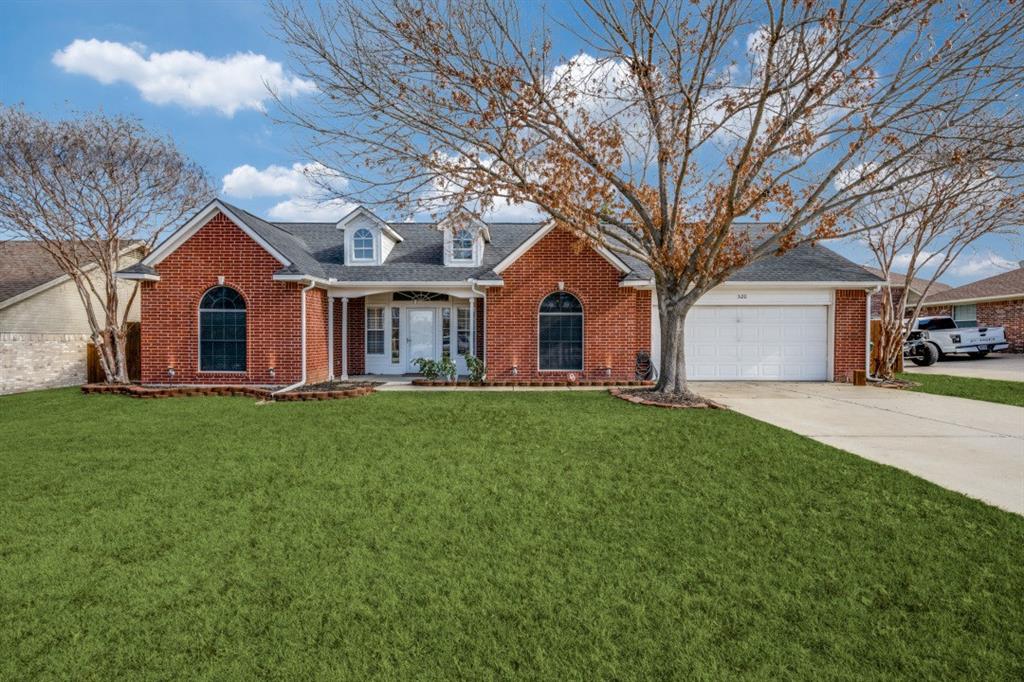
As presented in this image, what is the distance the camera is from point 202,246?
13.7m

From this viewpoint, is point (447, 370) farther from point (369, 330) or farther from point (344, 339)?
point (344, 339)

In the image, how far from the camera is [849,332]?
49.7 feet

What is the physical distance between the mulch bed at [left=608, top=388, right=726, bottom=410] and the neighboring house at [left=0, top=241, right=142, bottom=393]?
53.6 ft

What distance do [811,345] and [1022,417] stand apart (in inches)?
244

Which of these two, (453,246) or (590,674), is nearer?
(590,674)

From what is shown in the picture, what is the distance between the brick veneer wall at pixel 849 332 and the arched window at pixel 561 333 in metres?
7.88

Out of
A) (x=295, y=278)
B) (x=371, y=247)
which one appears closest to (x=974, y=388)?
(x=371, y=247)

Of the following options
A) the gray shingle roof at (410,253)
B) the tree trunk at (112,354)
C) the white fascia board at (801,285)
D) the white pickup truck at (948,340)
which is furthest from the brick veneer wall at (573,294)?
the white pickup truck at (948,340)

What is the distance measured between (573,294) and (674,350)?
3866 mm

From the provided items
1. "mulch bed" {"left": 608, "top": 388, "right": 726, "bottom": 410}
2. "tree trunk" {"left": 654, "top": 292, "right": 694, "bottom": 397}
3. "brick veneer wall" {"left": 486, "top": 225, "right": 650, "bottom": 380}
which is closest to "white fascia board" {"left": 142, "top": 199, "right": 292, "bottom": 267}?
"brick veneer wall" {"left": 486, "top": 225, "right": 650, "bottom": 380}

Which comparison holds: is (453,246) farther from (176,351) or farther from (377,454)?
(377,454)

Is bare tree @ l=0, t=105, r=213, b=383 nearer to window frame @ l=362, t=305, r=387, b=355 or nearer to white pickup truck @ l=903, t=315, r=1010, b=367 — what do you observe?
window frame @ l=362, t=305, r=387, b=355

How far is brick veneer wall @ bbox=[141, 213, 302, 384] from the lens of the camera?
44.9 feet

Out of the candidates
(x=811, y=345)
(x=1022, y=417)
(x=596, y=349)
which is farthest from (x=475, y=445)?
(x=811, y=345)
